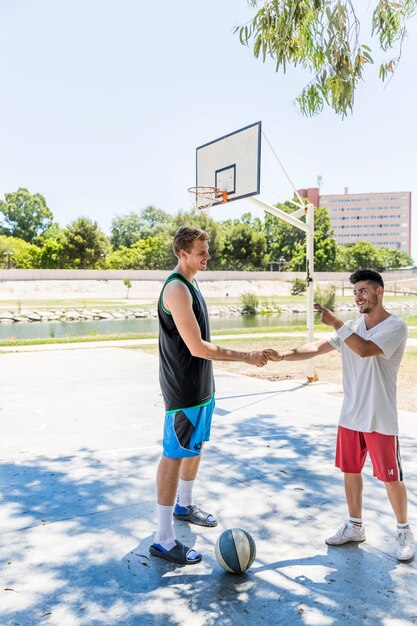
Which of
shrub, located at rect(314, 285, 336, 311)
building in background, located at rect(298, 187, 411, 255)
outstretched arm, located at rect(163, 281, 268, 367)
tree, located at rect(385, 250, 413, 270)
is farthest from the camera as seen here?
building in background, located at rect(298, 187, 411, 255)

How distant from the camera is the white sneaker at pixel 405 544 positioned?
3293 millimetres

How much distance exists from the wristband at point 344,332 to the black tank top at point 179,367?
2.83 feet

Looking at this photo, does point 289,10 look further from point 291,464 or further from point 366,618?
point 366,618

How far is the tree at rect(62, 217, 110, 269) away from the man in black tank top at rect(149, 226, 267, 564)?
2467 inches

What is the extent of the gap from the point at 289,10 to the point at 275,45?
344mm

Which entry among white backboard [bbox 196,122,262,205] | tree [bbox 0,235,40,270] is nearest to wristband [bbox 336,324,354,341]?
white backboard [bbox 196,122,262,205]

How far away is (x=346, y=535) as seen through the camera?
3506mm

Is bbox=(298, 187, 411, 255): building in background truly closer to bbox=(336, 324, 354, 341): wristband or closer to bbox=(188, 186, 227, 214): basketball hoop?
bbox=(188, 186, 227, 214): basketball hoop

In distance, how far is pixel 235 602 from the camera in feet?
9.45

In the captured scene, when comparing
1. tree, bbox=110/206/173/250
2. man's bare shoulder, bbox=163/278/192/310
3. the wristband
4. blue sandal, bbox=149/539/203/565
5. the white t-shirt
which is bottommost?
blue sandal, bbox=149/539/203/565

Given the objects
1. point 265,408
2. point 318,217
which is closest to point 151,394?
point 265,408

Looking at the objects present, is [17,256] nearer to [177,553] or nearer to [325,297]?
[325,297]

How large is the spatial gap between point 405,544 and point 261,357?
1.44 meters

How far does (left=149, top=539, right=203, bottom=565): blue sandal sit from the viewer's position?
3287mm
